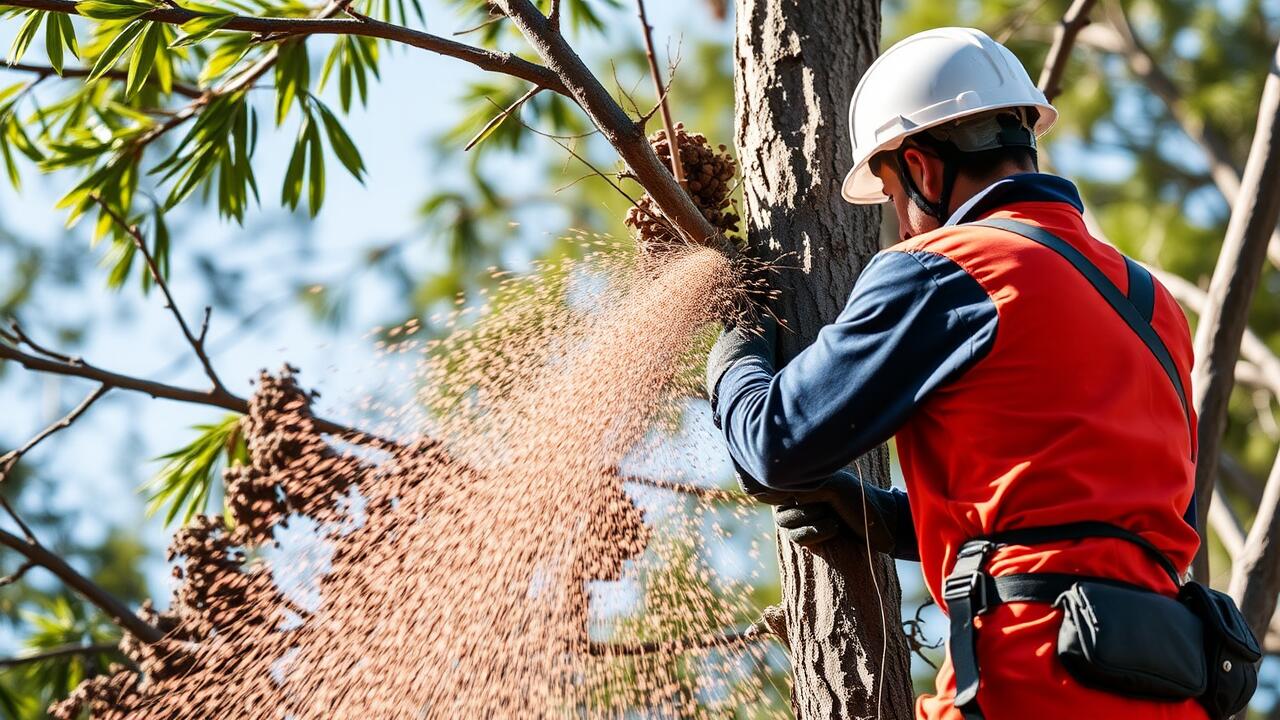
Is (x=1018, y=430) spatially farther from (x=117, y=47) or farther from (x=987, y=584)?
(x=117, y=47)

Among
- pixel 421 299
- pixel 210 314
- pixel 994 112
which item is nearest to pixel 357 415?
pixel 210 314

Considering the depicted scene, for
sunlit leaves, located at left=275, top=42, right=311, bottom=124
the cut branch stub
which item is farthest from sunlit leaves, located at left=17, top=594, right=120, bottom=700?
the cut branch stub

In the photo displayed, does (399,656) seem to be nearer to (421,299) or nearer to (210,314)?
(210,314)

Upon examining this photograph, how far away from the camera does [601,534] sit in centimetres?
295

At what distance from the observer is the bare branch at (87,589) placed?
349 cm

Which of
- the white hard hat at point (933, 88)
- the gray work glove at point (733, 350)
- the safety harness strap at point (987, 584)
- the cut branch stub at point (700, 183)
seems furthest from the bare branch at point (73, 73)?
the safety harness strap at point (987, 584)

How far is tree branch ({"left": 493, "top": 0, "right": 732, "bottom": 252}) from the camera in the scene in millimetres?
2617

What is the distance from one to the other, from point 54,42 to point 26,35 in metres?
0.07

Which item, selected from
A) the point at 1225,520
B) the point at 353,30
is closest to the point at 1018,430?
the point at 353,30

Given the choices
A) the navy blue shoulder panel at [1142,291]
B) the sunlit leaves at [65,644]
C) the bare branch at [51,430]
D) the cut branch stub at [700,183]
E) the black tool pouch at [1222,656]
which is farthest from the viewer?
the sunlit leaves at [65,644]

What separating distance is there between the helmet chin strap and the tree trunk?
0.39m

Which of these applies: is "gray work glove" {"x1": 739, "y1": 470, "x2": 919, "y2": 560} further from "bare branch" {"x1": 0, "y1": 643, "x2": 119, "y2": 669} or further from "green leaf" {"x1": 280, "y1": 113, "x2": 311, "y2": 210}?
"bare branch" {"x1": 0, "y1": 643, "x2": 119, "y2": 669}

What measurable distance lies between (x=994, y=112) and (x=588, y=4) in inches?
103

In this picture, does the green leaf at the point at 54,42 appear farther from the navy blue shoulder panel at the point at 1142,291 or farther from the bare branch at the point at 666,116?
the navy blue shoulder panel at the point at 1142,291
